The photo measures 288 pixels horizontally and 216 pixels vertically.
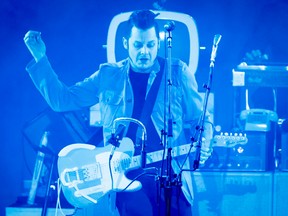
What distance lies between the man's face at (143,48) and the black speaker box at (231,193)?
0.88m

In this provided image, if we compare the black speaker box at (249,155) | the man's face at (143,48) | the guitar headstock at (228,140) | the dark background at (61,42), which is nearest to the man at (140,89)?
the man's face at (143,48)

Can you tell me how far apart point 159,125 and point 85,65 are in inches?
55.7

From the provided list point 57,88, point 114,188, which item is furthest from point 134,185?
point 57,88

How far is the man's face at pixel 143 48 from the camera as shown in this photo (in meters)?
2.60

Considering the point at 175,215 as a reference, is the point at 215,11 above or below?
above

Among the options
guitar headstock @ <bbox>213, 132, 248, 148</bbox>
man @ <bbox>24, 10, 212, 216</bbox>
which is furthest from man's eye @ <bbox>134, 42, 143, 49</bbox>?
guitar headstock @ <bbox>213, 132, 248, 148</bbox>

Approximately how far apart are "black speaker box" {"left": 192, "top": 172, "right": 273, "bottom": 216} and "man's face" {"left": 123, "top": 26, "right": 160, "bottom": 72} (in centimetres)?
88

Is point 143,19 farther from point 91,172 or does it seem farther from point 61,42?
point 61,42

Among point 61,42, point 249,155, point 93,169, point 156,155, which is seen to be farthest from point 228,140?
point 61,42

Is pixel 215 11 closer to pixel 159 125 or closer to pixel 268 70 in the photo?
pixel 268 70

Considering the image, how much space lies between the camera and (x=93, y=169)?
2572 millimetres

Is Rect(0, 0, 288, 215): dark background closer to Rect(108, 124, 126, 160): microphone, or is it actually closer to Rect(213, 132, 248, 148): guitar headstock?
Rect(213, 132, 248, 148): guitar headstock

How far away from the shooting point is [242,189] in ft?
9.48

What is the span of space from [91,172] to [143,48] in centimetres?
86
